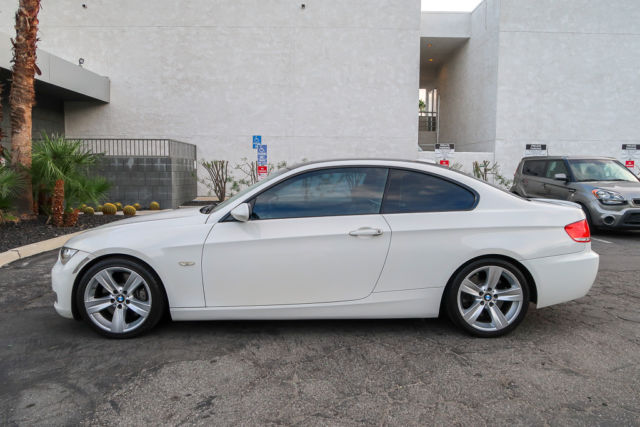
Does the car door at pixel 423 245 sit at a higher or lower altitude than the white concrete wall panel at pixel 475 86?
lower

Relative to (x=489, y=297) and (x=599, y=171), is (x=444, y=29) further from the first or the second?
(x=489, y=297)

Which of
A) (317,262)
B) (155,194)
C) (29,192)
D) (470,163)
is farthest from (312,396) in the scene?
(470,163)

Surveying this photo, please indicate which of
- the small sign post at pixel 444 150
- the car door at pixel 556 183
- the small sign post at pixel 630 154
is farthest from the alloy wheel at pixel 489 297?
the small sign post at pixel 630 154

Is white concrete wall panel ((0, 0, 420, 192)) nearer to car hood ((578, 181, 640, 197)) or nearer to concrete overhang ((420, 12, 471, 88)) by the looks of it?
concrete overhang ((420, 12, 471, 88))

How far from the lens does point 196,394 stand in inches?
124

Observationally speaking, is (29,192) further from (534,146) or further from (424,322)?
(534,146)

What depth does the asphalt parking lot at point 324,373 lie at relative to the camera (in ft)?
9.57

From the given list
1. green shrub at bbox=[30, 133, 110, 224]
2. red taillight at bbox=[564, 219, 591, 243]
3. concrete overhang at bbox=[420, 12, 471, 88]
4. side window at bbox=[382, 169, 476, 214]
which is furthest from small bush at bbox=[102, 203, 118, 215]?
concrete overhang at bbox=[420, 12, 471, 88]

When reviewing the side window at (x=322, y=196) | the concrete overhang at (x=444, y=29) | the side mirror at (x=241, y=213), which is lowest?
the side mirror at (x=241, y=213)

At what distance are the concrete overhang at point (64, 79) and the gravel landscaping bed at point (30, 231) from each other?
22.8ft

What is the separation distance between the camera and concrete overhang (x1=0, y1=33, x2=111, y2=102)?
14.4 metres

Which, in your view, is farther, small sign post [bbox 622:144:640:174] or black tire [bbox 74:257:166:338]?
small sign post [bbox 622:144:640:174]

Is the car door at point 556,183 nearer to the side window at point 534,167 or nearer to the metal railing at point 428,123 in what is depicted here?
the side window at point 534,167

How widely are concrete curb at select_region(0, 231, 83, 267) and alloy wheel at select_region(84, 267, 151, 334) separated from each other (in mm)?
3995
